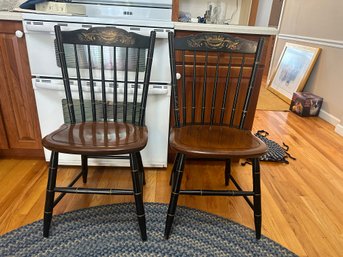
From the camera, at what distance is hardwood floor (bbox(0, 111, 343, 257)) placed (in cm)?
121

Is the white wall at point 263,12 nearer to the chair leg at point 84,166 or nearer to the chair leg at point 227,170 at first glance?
the chair leg at point 227,170

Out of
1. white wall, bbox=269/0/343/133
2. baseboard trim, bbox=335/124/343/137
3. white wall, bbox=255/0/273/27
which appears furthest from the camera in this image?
white wall, bbox=255/0/273/27

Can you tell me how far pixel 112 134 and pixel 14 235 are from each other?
65cm

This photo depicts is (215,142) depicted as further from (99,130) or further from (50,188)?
(50,188)

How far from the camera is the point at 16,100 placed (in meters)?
1.48

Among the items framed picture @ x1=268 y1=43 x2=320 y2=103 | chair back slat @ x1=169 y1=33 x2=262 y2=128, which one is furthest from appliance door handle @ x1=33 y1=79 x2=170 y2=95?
framed picture @ x1=268 y1=43 x2=320 y2=103

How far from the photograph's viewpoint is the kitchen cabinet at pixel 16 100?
135 cm

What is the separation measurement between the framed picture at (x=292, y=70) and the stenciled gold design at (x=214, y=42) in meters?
2.40

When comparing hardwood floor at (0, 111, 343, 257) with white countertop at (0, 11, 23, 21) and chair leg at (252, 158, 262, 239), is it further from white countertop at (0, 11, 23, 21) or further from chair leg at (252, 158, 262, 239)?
white countertop at (0, 11, 23, 21)

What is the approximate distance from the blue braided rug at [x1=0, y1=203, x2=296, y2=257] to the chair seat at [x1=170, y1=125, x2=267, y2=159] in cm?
45

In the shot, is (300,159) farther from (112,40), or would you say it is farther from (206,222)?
(112,40)

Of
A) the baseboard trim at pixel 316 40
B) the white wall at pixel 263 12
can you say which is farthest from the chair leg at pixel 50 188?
the white wall at pixel 263 12

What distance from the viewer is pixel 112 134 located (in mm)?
1081

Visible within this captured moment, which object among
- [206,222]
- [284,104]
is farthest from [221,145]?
[284,104]
